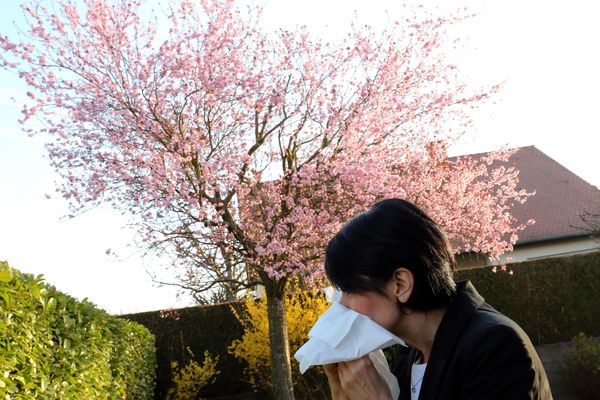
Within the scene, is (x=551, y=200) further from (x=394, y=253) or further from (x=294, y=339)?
(x=394, y=253)

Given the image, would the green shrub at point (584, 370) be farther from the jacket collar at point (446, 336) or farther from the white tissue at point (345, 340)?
the white tissue at point (345, 340)

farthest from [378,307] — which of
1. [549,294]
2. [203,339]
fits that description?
[549,294]

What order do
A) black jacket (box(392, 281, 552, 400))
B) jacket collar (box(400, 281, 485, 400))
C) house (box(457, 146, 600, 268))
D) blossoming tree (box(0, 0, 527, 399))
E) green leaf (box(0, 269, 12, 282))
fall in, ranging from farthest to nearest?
house (box(457, 146, 600, 268)), blossoming tree (box(0, 0, 527, 399)), green leaf (box(0, 269, 12, 282)), jacket collar (box(400, 281, 485, 400)), black jacket (box(392, 281, 552, 400))

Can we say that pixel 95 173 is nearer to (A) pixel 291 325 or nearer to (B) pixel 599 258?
(A) pixel 291 325

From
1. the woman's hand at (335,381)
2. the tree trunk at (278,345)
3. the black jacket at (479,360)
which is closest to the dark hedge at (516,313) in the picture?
the tree trunk at (278,345)

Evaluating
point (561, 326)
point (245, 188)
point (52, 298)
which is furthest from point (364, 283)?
point (561, 326)

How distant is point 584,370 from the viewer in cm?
1120

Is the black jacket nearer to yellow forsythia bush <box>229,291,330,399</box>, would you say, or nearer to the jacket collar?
the jacket collar

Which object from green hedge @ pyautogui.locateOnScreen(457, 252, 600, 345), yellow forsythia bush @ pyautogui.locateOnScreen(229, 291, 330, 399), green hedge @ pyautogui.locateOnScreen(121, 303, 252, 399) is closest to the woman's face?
yellow forsythia bush @ pyautogui.locateOnScreen(229, 291, 330, 399)

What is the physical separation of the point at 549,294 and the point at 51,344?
1310cm

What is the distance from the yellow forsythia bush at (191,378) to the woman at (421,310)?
447 inches

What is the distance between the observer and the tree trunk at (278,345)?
1041cm

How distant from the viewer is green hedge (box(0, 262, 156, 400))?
3.44 meters

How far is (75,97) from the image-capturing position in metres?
9.71
